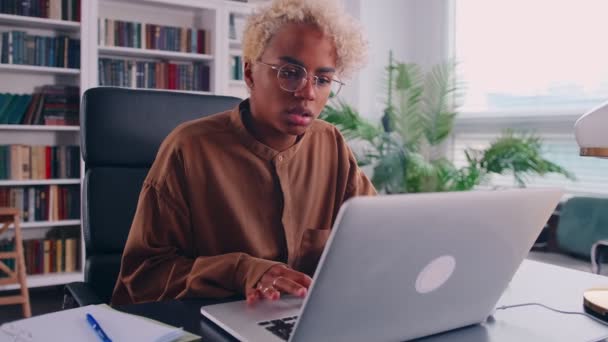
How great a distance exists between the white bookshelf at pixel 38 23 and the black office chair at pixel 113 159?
7.79 ft

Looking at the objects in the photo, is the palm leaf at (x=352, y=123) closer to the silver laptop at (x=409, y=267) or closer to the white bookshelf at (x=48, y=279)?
the white bookshelf at (x=48, y=279)

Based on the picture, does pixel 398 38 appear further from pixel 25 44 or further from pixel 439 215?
pixel 439 215

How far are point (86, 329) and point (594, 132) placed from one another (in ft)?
2.77

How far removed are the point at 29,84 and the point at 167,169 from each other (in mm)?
2993

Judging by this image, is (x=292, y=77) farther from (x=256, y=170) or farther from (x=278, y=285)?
(x=278, y=285)

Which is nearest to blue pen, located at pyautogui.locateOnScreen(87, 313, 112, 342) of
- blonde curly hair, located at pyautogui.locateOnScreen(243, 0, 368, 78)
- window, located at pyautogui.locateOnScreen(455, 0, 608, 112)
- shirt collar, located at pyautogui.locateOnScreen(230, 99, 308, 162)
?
shirt collar, located at pyautogui.locateOnScreen(230, 99, 308, 162)

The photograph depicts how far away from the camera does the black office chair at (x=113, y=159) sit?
4.55ft

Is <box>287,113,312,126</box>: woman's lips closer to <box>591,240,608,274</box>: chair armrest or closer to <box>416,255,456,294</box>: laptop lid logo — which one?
<box>416,255,456,294</box>: laptop lid logo

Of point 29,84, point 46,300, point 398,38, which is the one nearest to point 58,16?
point 29,84

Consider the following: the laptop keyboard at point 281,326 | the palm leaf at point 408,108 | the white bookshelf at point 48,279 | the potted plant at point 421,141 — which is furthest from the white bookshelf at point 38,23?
the laptop keyboard at point 281,326

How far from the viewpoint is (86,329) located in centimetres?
73

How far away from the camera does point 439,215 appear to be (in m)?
0.62

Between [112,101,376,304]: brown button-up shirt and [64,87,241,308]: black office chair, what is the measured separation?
0.79ft

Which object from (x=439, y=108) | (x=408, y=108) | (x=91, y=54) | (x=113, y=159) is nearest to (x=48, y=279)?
(x=91, y=54)
